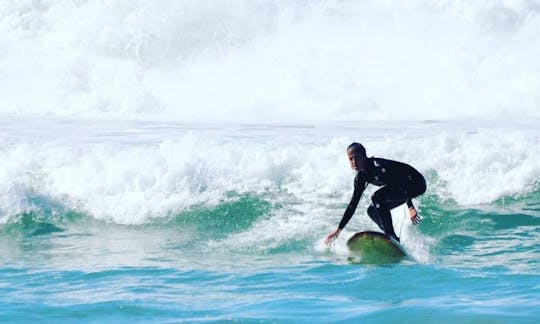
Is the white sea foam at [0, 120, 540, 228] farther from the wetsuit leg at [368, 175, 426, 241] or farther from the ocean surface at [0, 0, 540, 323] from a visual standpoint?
the wetsuit leg at [368, 175, 426, 241]

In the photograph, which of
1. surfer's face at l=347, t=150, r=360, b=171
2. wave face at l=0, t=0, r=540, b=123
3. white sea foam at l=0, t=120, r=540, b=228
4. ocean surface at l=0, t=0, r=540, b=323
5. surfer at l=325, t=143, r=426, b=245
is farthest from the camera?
wave face at l=0, t=0, r=540, b=123

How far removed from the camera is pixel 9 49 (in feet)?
88.5

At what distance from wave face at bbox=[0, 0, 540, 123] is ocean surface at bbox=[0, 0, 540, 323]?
68mm

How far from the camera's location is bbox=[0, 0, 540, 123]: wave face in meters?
23.0

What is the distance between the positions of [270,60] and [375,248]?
59.8 ft

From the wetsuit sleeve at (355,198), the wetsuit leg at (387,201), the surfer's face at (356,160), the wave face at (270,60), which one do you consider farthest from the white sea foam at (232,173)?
the wave face at (270,60)

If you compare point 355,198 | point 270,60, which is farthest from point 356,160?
point 270,60

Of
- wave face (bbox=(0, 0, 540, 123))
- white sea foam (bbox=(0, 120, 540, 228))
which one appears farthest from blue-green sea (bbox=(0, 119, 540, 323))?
wave face (bbox=(0, 0, 540, 123))

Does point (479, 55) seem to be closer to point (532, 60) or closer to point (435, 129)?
point (532, 60)

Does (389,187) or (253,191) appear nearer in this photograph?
(389,187)

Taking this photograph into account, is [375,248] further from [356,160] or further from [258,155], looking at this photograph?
[258,155]

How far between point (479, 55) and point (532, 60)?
58.1 inches

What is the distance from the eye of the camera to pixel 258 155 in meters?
13.0

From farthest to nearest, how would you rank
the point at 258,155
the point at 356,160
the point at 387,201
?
1. the point at 258,155
2. the point at 387,201
3. the point at 356,160
